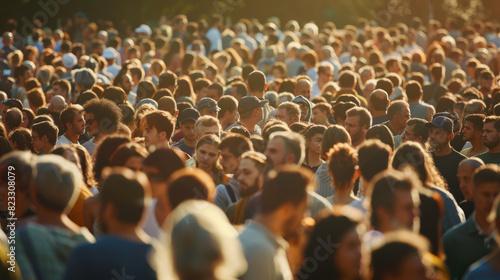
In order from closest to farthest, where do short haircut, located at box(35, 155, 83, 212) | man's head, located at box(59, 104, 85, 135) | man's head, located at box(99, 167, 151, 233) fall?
man's head, located at box(99, 167, 151, 233)
short haircut, located at box(35, 155, 83, 212)
man's head, located at box(59, 104, 85, 135)

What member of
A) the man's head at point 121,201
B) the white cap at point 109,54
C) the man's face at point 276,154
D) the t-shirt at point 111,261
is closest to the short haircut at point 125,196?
the man's head at point 121,201

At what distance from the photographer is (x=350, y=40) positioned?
68.2ft

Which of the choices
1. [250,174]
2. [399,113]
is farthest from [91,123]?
[399,113]

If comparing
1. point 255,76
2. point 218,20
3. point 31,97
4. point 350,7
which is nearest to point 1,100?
point 31,97

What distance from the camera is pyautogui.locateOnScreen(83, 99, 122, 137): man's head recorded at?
8.93 metres

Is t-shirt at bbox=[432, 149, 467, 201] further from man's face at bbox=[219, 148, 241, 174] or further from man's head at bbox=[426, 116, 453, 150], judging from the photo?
man's face at bbox=[219, 148, 241, 174]

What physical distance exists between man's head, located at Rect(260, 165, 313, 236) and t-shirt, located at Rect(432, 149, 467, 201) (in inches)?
152

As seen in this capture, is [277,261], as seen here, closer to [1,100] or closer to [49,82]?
[1,100]

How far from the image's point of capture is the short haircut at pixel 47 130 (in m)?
8.54

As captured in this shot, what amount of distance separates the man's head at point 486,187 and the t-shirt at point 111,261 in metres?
2.57

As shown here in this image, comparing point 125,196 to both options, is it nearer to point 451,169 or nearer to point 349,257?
point 349,257

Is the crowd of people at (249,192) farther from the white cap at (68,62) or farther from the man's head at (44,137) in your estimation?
the white cap at (68,62)

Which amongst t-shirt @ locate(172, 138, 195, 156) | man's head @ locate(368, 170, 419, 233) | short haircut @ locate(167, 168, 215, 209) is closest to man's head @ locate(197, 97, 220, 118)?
t-shirt @ locate(172, 138, 195, 156)

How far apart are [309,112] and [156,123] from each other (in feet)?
9.82
